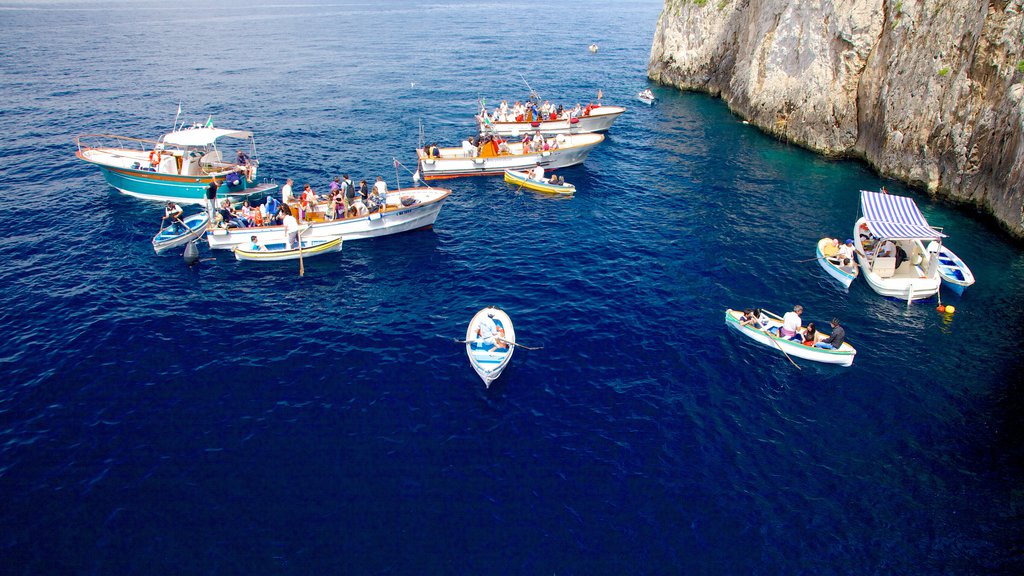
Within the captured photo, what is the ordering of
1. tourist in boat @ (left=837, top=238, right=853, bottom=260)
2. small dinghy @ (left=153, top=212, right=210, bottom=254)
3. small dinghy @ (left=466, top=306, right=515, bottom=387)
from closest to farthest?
small dinghy @ (left=466, top=306, right=515, bottom=387), tourist in boat @ (left=837, top=238, right=853, bottom=260), small dinghy @ (left=153, top=212, right=210, bottom=254)

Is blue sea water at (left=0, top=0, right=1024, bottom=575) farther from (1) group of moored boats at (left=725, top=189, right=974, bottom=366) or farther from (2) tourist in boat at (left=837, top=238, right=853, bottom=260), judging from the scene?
(2) tourist in boat at (left=837, top=238, right=853, bottom=260)

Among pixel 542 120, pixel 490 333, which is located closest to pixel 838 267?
pixel 490 333

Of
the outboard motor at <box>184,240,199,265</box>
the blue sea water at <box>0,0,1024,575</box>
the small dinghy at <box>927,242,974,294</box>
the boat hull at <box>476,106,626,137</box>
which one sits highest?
the boat hull at <box>476,106,626,137</box>

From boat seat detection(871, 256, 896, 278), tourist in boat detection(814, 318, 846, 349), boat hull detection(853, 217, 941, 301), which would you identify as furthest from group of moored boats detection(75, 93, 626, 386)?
boat seat detection(871, 256, 896, 278)

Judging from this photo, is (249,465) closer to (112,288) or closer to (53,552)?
(53,552)

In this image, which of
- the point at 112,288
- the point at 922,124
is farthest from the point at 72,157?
the point at 922,124

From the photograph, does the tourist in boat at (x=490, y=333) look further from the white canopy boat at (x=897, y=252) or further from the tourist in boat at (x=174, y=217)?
the tourist in boat at (x=174, y=217)

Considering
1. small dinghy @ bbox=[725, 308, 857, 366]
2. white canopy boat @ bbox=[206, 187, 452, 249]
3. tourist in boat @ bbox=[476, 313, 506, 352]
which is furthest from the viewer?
white canopy boat @ bbox=[206, 187, 452, 249]

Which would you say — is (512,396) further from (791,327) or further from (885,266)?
(885,266)

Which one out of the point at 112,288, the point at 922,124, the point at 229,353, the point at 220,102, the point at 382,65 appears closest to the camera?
the point at 229,353
